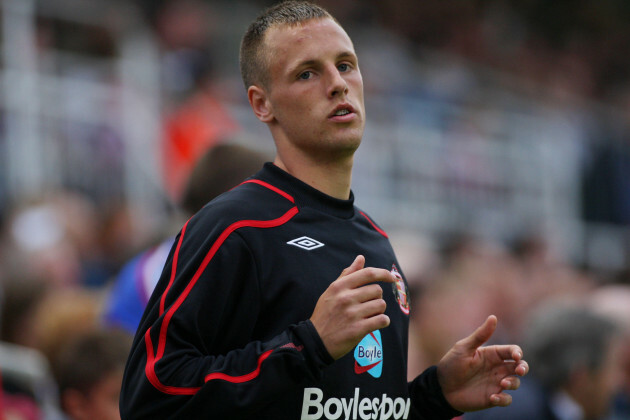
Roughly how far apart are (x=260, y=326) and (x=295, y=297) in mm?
120

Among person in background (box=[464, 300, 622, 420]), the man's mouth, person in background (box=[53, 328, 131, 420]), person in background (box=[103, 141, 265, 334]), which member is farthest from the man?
person in background (box=[464, 300, 622, 420])

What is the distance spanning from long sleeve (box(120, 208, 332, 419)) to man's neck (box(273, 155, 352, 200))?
0.35 meters

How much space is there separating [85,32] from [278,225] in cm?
636

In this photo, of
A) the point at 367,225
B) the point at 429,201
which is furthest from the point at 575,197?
the point at 367,225

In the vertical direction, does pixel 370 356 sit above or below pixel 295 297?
below

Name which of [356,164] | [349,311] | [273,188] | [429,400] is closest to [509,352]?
[429,400]

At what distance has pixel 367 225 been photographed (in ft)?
9.00

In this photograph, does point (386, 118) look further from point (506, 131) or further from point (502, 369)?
point (502, 369)

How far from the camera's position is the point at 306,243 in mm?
2453

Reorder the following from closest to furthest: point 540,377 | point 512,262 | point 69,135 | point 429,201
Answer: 1. point 540,377
2. point 69,135
3. point 512,262
4. point 429,201

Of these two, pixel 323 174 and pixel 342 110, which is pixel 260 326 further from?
pixel 342 110

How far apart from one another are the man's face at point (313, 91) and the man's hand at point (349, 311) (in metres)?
0.47

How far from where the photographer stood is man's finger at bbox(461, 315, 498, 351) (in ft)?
8.36

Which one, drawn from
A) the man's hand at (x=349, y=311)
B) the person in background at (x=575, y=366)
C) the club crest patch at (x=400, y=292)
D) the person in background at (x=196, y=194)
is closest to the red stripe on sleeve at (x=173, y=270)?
the man's hand at (x=349, y=311)
